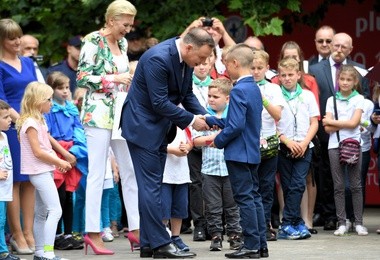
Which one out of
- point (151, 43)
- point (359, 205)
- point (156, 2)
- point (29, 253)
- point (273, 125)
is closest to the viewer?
point (29, 253)

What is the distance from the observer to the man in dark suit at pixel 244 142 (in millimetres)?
10336

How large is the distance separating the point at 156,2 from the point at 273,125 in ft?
13.8

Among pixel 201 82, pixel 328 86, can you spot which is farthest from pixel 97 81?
pixel 328 86

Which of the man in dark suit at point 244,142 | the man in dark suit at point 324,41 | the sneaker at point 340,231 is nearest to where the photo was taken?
the man in dark suit at point 244,142

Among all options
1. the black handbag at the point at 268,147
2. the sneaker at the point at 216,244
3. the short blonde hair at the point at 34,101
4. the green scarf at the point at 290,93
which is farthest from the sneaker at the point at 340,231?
the short blonde hair at the point at 34,101

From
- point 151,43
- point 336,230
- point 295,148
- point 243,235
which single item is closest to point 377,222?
point 336,230

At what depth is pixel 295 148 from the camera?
489 inches

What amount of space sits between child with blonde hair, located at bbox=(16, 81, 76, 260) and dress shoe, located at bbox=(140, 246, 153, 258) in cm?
74

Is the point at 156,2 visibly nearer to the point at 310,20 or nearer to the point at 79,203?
the point at 310,20

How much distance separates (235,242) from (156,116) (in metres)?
1.58

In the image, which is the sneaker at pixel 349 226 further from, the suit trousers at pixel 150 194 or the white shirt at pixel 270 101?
the suit trousers at pixel 150 194

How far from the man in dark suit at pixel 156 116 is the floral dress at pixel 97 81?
0.46 metres

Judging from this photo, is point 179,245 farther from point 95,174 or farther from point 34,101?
point 34,101

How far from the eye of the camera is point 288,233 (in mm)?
12422
